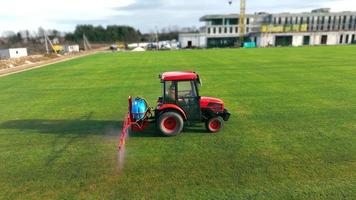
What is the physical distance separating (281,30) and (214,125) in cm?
9587

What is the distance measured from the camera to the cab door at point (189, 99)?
820 cm

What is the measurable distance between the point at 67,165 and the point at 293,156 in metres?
5.63

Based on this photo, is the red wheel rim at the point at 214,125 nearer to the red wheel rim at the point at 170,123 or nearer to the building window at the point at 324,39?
the red wheel rim at the point at 170,123

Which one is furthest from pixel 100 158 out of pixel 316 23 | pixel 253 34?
pixel 316 23

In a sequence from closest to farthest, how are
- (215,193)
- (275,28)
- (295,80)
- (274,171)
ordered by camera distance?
(215,193) → (274,171) → (295,80) → (275,28)

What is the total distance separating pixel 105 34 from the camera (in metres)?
136

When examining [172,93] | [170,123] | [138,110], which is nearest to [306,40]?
[172,93]

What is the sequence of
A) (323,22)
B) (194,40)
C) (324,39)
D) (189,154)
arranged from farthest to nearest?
(194,40), (323,22), (324,39), (189,154)

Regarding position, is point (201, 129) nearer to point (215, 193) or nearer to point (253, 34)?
point (215, 193)

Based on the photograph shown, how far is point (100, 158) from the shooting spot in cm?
709

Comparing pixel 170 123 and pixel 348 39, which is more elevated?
pixel 348 39

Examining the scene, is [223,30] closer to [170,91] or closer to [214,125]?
[214,125]

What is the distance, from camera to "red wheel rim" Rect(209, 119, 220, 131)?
28.3 feet

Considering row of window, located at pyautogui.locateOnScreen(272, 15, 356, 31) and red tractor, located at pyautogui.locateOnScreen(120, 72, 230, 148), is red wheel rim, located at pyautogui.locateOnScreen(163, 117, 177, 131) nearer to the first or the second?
red tractor, located at pyautogui.locateOnScreen(120, 72, 230, 148)
